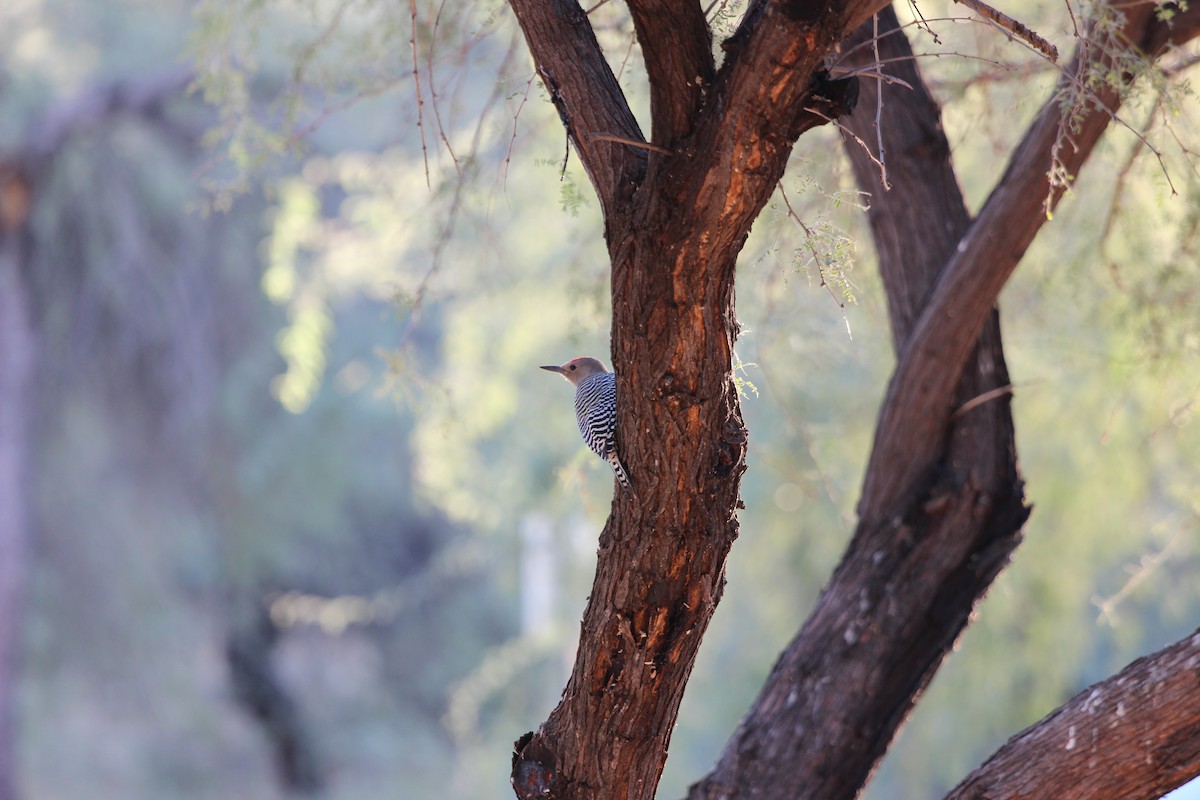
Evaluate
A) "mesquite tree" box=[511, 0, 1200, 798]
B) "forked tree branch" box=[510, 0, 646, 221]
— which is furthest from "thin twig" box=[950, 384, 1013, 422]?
"forked tree branch" box=[510, 0, 646, 221]

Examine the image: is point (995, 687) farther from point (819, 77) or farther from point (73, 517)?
point (73, 517)

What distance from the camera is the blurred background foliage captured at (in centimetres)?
410

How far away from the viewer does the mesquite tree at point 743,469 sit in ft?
6.64

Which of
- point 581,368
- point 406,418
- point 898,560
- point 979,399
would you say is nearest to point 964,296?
point 979,399

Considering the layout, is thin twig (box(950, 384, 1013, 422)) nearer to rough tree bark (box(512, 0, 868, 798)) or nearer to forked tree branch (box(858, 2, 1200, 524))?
forked tree branch (box(858, 2, 1200, 524))

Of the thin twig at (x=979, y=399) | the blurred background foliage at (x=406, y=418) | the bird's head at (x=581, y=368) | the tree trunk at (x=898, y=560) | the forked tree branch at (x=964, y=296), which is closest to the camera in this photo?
the tree trunk at (x=898, y=560)

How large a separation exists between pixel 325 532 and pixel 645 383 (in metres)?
9.61

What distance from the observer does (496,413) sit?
24.6 ft

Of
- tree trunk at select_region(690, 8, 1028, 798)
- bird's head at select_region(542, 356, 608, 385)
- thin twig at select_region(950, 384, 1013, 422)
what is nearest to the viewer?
tree trunk at select_region(690, 8, 1028, 798)

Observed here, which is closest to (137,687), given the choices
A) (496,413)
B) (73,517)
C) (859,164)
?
(73,517)

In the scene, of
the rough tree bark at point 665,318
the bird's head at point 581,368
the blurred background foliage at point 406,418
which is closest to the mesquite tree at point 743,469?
the rough tree bark at point 665,318

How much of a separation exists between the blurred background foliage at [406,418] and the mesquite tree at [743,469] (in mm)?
458

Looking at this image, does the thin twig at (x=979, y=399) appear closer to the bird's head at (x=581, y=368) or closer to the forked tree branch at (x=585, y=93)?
the bird's head at (x=581, y=368)

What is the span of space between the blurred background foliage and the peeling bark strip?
0.83 meters
